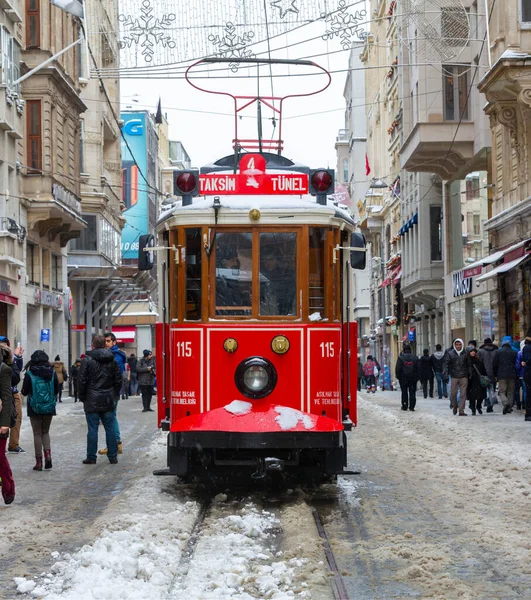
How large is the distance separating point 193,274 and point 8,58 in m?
25.4

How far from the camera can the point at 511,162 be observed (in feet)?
105

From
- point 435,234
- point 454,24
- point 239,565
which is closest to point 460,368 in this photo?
point 454,24

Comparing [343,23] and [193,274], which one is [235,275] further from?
[343,23]

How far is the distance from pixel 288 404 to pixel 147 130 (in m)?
79.9

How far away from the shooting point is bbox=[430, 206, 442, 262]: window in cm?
4928

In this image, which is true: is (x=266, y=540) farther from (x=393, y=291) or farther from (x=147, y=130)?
(x=147, y=130)

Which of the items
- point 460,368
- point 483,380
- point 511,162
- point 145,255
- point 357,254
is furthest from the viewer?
point 511,162

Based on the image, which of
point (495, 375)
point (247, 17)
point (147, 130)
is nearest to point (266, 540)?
point (247, 17)

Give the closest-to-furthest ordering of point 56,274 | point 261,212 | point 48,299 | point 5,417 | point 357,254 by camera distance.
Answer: point 5,417
point 261,212
point 357,254
point 48,299
point 56,274

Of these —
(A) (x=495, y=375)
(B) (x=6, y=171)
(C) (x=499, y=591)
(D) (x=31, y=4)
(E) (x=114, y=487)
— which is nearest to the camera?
(C) (x=499, y=591)

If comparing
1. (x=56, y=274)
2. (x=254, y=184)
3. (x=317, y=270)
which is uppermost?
(x=56, y=274)

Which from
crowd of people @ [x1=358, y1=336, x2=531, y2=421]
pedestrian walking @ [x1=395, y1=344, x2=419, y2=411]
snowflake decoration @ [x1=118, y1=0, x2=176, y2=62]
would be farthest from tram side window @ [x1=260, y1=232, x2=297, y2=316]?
pedestrian walking @ [x1=395, y1=344, x2=419, y2=411]

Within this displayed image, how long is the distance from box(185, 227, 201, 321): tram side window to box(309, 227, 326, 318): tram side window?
3.75 ft

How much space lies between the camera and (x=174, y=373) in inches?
470
